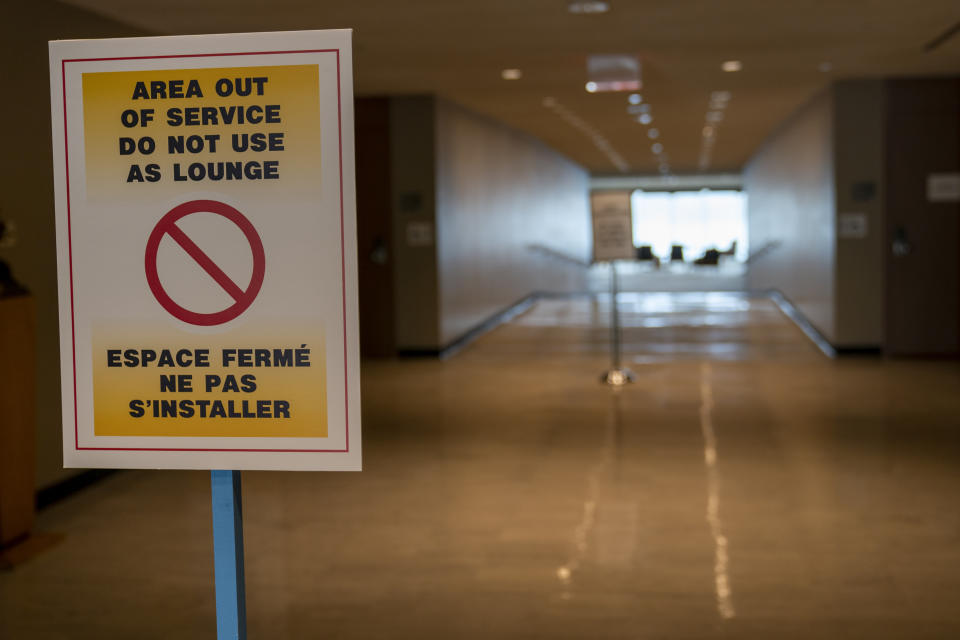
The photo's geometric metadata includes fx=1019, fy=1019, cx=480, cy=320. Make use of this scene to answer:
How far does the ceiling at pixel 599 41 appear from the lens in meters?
6.75

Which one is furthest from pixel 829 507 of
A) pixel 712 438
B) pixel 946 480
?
pixel 712 438

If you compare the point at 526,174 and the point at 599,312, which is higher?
the point at 526,174

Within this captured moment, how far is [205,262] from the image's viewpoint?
1.47 m

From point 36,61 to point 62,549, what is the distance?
2780mm

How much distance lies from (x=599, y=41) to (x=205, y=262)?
23.4ft

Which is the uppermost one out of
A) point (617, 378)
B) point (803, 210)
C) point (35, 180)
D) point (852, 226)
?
point (803, 210)

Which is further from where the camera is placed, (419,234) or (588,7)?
(419,234)

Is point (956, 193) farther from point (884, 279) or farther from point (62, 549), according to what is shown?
point (62, 549)

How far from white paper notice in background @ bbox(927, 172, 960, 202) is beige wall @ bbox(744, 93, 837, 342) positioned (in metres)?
0.98

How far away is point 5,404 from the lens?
4.54 metres

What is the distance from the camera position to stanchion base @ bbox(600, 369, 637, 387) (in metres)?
9.19

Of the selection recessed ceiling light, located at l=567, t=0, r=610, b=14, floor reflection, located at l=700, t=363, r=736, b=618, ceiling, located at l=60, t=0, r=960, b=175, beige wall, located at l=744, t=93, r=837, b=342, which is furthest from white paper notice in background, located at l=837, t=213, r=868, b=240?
recessed ceiling light, located at l=567, t=0, r=610, b=14

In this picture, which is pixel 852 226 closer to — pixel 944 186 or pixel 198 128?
pixel 944 186

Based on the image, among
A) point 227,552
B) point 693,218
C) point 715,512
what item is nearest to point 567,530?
point 715,512
